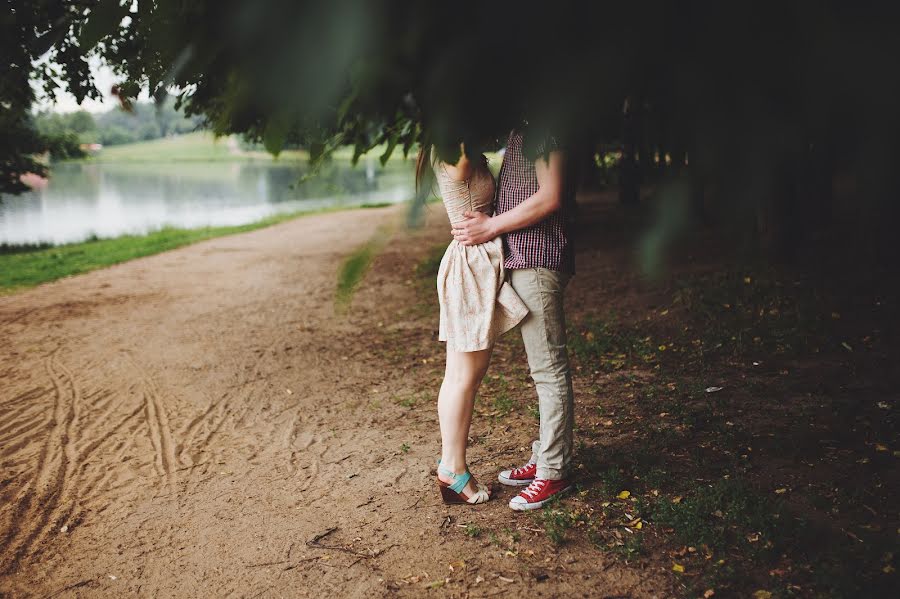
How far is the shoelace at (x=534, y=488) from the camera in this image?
11.0 feet

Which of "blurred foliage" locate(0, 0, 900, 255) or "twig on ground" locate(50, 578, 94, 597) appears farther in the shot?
"twig on ground" locate(50, 578, 94, 597)

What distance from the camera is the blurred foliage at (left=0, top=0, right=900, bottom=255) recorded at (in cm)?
60

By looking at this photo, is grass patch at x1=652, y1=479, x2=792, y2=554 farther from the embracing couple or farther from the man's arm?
the man's arm

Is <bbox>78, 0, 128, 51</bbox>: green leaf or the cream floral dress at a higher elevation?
<bbox>78, 0, 128, 51</bbox>: green leaf

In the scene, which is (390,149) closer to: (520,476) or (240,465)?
(520,476)

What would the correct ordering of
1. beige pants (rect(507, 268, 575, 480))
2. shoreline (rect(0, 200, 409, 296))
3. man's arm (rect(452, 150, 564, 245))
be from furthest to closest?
1. shoreline (rect(0, 200, 409, 296))
2. beige pants (rect(507, 268, 575, 480))
3. man's arm (rect(452, 150, 564, 245))

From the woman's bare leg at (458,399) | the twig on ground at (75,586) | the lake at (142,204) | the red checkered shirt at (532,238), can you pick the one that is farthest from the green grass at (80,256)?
the red checkered shirt at (532,238)

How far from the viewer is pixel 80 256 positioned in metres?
13.3

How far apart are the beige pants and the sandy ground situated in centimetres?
47

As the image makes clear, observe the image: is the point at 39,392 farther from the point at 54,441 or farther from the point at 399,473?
the point at 399,473

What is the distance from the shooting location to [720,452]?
3816mm

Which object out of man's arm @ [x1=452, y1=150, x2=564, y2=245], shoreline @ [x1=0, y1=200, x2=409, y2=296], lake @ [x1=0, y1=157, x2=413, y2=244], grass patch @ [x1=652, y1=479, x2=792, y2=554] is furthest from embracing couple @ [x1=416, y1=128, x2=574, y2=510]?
lake @ [x1=0, y1=157, x2=413, y2=244]

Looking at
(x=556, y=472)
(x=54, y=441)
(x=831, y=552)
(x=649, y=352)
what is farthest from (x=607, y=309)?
(x=54, y=441)

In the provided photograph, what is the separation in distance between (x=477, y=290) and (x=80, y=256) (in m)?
12.5
